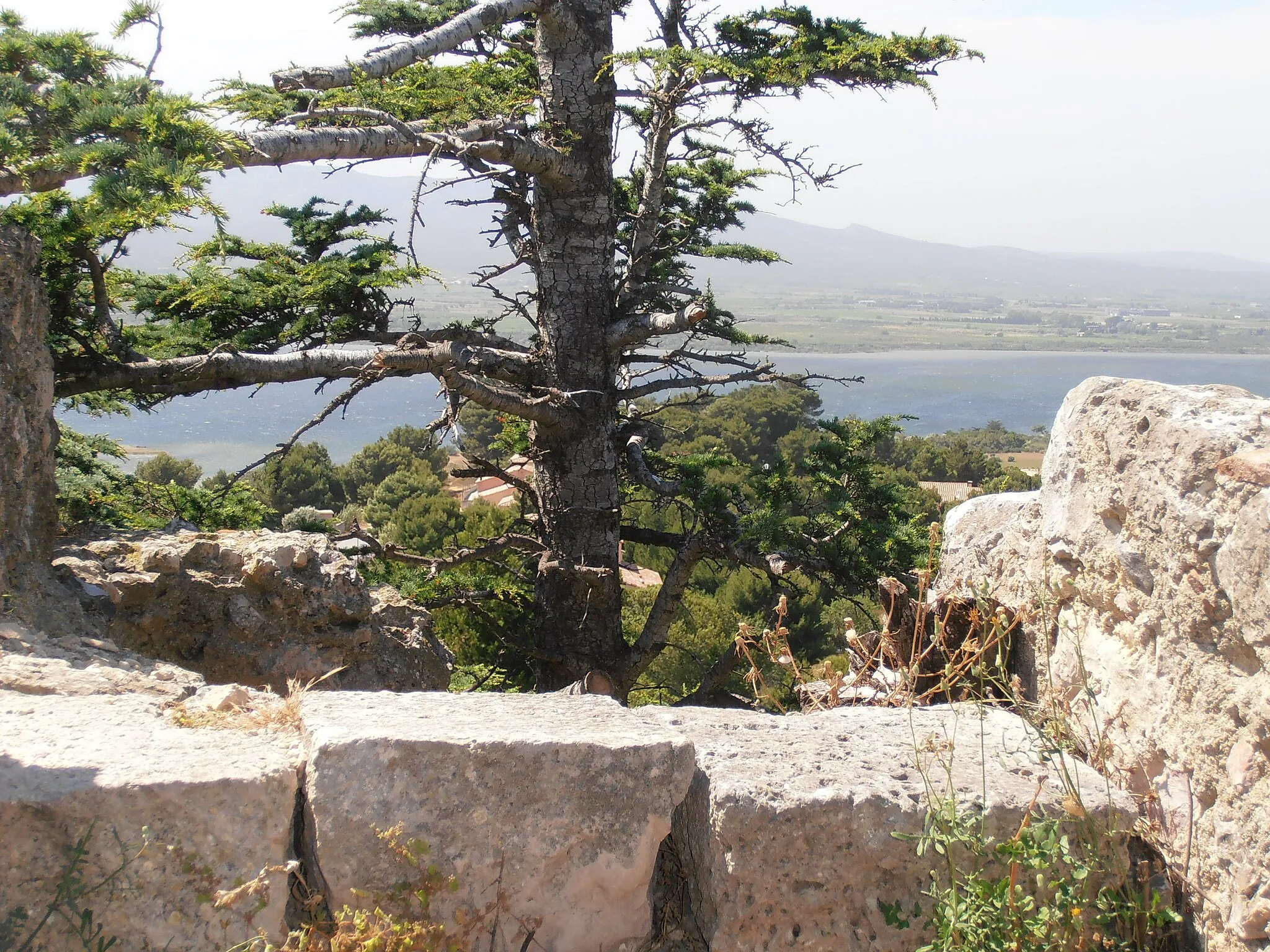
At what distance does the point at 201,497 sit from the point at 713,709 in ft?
16.8

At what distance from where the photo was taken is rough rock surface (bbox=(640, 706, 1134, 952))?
2.34 metres

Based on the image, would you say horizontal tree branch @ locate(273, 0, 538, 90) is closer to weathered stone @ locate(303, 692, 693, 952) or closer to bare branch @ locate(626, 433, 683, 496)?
bare branch @ locate(626, 433, 683, 496)

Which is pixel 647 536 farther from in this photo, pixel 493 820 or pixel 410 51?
pixel 493 820

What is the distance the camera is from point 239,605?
402cm

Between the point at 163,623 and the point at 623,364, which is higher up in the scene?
the point at 623,364

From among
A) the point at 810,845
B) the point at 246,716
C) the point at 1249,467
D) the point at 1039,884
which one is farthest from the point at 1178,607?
the point at 246,716

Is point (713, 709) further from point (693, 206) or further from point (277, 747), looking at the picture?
point (693, 206)

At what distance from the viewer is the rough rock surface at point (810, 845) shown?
7.68 ft

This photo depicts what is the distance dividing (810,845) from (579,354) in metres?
4.70

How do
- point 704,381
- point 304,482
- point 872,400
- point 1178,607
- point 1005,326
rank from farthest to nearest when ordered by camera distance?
1. point 1005,326
2. point 872,400
3. point 304,482
4. point 704,381
5. point 1178,607

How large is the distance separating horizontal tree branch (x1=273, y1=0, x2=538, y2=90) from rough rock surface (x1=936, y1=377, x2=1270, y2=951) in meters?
3.83

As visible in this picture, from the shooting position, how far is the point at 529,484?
7.66 m

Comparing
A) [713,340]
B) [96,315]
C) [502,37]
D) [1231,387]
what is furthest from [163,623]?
[713,340]

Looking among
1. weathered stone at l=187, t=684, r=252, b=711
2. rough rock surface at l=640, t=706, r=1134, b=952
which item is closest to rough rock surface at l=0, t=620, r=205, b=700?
weathered stone at l=187, t=684, r=252, b=711
